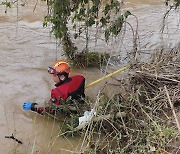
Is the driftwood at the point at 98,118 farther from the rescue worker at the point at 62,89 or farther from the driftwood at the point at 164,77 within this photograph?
the driftwood at the point at 164,77

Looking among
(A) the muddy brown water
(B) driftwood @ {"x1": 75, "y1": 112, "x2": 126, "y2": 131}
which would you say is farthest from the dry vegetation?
(A) the muddy brown water

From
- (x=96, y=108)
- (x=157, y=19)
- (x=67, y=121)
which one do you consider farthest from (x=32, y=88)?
(x=157, y=19)

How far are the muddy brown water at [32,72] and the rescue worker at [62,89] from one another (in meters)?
0.19

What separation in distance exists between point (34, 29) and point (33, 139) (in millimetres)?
4189

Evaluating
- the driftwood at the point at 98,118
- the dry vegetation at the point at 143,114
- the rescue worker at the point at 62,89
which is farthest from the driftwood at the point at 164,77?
the rescue worker at the point at 62,89

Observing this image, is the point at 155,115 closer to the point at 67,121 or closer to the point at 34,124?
the point at 67,121

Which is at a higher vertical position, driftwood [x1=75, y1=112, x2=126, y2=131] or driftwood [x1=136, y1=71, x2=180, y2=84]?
driftwood [x1=136, y1=71, x2=180, y2=84]

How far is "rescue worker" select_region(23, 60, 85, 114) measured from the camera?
203 inches

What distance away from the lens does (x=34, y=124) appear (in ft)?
17.1

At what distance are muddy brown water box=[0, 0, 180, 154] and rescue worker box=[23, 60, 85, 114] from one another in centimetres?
19

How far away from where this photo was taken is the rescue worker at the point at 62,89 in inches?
203

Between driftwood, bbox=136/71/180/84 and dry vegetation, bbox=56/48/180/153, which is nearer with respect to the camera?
dry vegetation, bbox=56/48/180/153

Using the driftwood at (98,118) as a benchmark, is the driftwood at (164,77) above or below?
above

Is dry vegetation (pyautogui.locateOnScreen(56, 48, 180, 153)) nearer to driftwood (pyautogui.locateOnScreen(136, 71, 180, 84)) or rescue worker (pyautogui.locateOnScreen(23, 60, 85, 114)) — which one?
driftwood (pyautogui.locateOnScreen(136, 71, 180, 84))
